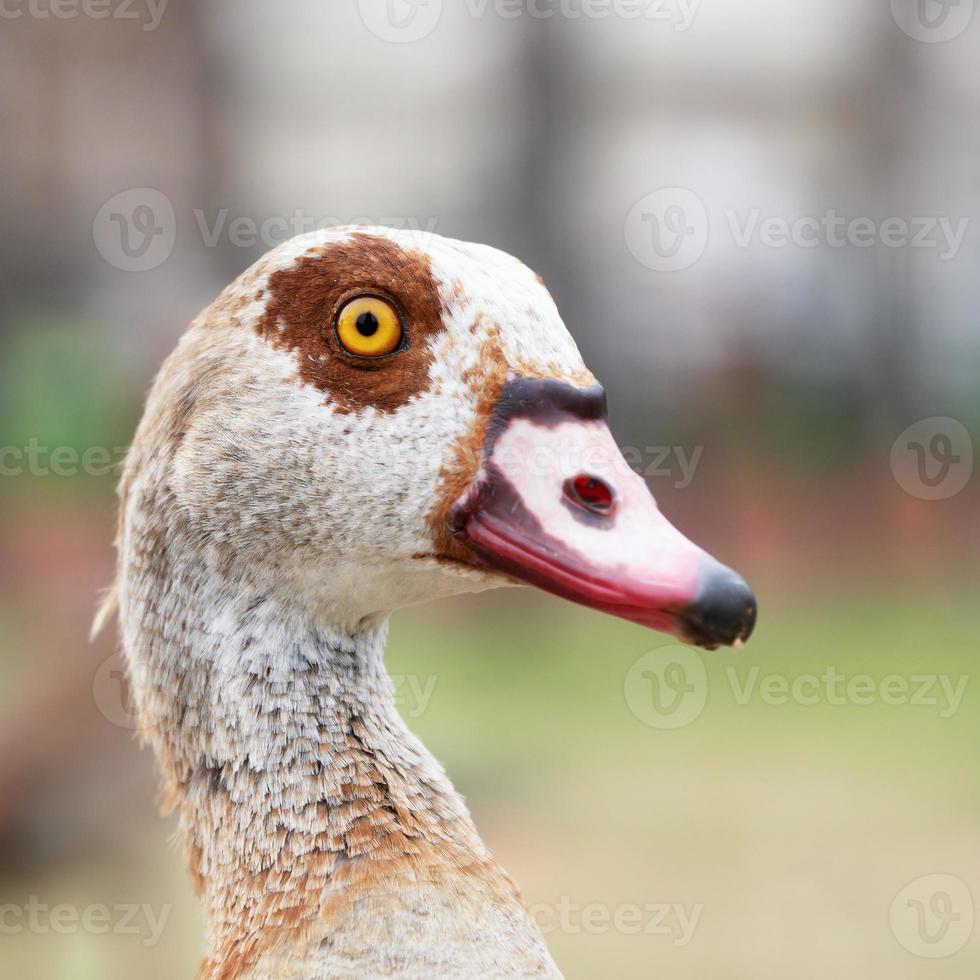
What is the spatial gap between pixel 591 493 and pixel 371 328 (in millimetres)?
304

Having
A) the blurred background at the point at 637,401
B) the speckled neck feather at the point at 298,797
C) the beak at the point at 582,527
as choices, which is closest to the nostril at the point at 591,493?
the beak at the point at 582,527

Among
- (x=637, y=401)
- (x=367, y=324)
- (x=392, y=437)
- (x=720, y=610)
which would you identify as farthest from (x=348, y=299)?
(x=637, y=401)

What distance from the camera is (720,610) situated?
1.11 metres

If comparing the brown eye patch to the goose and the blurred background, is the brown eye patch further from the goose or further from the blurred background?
the blurred background

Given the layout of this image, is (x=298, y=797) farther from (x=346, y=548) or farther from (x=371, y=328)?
(x=371, y=328)

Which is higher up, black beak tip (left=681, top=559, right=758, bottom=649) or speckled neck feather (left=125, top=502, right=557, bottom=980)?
black beak tip (left=681, top=559, right=758, bottom=649)

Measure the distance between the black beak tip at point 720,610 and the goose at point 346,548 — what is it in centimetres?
6

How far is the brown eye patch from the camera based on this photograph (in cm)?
132

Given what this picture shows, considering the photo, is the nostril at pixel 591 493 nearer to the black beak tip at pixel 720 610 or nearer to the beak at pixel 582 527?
the beak at pixel 582 527

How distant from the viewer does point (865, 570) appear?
24.8 feet

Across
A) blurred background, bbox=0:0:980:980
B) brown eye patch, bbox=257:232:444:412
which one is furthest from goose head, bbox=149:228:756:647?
blurred background, bbox=0:0:980:980

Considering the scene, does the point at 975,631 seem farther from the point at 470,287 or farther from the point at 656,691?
the point at 470,287

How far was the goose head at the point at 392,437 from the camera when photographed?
1255 mm

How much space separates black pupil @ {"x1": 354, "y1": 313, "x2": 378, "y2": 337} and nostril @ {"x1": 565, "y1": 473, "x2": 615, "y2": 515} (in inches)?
10.9
